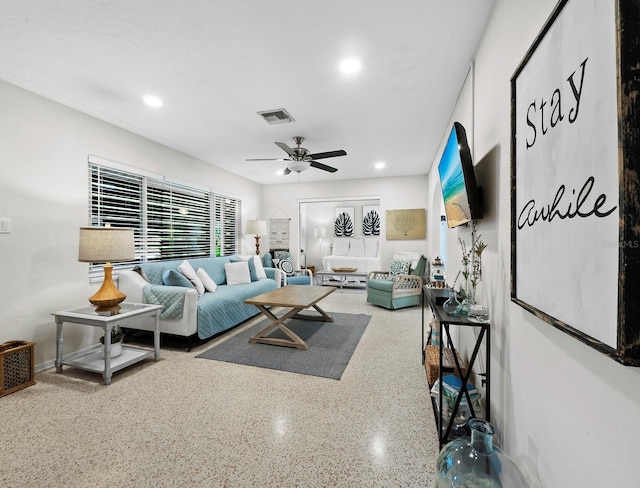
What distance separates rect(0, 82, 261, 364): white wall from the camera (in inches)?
101

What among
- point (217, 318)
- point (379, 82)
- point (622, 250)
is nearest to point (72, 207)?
point (217, 318)

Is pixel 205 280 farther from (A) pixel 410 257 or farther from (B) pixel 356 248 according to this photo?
(B) pixel 356 248

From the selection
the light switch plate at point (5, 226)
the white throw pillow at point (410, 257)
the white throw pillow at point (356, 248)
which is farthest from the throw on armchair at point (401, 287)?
the light switch plate at point (5, 226)

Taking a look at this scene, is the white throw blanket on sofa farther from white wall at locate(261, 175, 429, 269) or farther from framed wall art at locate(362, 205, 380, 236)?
white wall at locate(261, 175, 429, 269)

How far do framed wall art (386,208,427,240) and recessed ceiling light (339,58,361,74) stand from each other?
4.30 meters

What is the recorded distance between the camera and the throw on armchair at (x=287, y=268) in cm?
601

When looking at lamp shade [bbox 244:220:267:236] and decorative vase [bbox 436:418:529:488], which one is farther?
lamp shade [bbox 244:220:267:236]

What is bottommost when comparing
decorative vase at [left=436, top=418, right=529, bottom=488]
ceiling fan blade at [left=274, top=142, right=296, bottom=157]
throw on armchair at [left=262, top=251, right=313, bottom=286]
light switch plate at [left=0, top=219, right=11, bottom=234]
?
decorative vase at [left=436, top=418, right=529, bottom=488]

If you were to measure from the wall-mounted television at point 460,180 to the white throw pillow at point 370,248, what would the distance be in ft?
20.5

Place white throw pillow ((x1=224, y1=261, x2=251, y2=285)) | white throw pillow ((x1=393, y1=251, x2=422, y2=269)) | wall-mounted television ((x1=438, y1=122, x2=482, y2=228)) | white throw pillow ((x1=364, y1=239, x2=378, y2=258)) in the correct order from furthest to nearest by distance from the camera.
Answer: white throw pillow ((x1=364, y1=239, x2=378, y2=258)), white throw pillow ((x1=393, y1=251, x2=422, y2=269)), white throw pillow ((x1=224, y1=261, x2=251, y2=285)), wall-mounted television ((x1=438, y1=122, x2=482, y2=228))

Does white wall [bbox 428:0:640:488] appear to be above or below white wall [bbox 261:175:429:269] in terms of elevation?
below

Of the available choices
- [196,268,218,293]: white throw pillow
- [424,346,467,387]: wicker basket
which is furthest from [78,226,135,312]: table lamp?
[424,346,467,387]: wicker basket

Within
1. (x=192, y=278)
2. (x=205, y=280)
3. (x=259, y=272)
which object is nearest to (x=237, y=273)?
(x=259, y=272)

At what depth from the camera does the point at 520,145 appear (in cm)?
122
